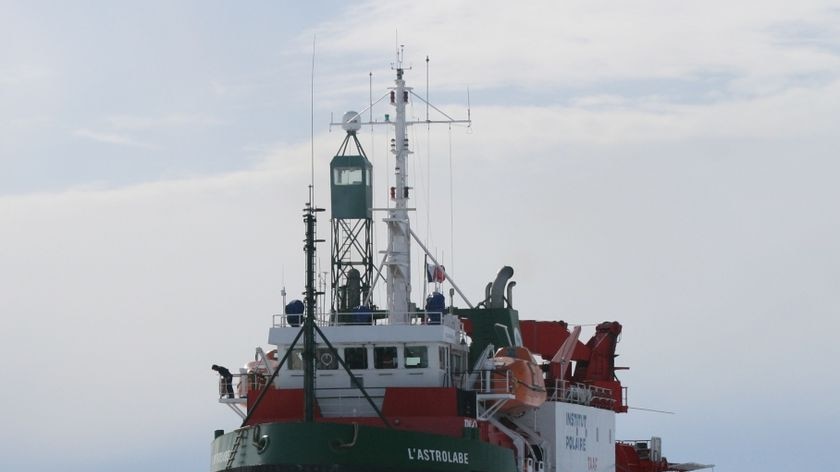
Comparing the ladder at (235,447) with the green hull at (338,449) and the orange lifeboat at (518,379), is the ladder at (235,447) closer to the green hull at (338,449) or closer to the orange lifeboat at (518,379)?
the green hull at (338,449)

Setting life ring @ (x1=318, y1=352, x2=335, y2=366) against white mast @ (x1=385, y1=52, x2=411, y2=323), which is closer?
life ring @ (x1=318, y1=352, x2=335, y2=366)

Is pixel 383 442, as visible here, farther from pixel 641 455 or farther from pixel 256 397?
pixel 641 455

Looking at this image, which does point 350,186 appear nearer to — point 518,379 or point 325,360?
point 325,360

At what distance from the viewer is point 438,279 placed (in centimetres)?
6053

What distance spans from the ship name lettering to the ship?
0.04 metres

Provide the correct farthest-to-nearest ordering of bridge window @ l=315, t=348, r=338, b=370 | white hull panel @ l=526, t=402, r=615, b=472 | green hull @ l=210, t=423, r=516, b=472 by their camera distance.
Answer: white hull panel @ l=526, t=402, r=615, b=472
bridge window @ l=315, t=348, r=338, b=370
green hull @ l=210, t=423, r=516, b=472

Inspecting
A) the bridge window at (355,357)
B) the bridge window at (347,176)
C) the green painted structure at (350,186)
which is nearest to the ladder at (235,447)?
the bridge window at (355,357)

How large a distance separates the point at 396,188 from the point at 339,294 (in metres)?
5.56

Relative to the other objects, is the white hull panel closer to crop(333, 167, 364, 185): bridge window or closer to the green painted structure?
the green painted structure

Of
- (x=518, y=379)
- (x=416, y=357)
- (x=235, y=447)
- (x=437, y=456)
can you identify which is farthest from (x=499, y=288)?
(x=235, y=447)

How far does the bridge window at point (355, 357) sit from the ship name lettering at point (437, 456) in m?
4.76

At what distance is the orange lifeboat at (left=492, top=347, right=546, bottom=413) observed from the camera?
5650 cm

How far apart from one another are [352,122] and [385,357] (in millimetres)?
9254

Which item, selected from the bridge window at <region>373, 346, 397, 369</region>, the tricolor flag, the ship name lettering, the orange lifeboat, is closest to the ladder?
the ship name lettering
